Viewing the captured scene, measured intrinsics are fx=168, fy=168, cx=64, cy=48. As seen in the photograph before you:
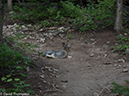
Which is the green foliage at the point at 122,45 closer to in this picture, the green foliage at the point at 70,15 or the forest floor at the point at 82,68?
the forest floor at the point at 82,68

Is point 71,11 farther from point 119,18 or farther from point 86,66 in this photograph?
point 86,66

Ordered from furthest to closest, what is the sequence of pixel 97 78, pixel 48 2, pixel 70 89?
pixel 48 2, pixel 97 78, pixel 70 89

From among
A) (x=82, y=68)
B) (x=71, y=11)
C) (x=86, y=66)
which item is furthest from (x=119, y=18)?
(x=82, y=68)

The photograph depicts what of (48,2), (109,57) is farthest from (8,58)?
(48,2)

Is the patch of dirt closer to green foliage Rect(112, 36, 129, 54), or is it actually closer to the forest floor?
the forest floor

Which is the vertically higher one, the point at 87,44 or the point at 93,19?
the point at 93,19

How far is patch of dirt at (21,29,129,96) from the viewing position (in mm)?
4949

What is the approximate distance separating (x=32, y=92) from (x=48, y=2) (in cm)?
885

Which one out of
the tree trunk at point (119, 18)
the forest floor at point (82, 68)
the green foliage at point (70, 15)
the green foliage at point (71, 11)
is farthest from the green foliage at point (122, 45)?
the green foliage at point (71, 11)

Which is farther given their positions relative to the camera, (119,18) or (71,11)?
(71,11)

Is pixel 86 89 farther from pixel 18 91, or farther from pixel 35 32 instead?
pixel 35 32

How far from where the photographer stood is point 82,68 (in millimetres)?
6816

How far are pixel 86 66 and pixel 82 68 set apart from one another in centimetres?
26

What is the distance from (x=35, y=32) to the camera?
1038 centimetres
